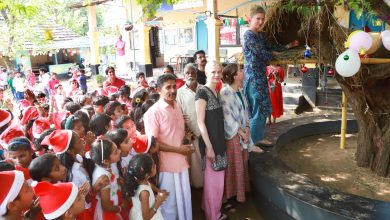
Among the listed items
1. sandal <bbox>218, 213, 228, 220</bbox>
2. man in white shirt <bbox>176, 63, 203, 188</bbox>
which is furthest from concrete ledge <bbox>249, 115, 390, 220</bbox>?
man in white shirt <bbox>176, 63, 203, 188</bbox>

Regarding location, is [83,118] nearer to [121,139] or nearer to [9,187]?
[121,139]

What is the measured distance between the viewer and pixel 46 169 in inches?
89.9

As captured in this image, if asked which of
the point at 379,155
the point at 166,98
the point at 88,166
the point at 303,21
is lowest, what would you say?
the point at 379,155

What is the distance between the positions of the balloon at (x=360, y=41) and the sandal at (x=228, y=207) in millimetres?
2152

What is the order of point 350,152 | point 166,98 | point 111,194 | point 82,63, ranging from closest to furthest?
point 111,194 → point 166,98 → point 350,152 → point 82,63

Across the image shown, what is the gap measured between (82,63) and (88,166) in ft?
72.3

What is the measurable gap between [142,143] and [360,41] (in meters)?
2.25

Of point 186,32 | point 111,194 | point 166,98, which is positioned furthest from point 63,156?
point 186,32

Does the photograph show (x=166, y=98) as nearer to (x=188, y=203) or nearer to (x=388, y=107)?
(x=188, y=203)

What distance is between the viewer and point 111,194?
8.43 ft

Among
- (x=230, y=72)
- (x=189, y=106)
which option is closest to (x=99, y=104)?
(x=189, y=106)

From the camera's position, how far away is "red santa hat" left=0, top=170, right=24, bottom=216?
1900mm

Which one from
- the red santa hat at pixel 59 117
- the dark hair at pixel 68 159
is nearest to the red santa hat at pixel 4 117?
the red santa hat at pixel 59 117

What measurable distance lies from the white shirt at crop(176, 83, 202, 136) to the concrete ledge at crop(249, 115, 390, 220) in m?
0.85
